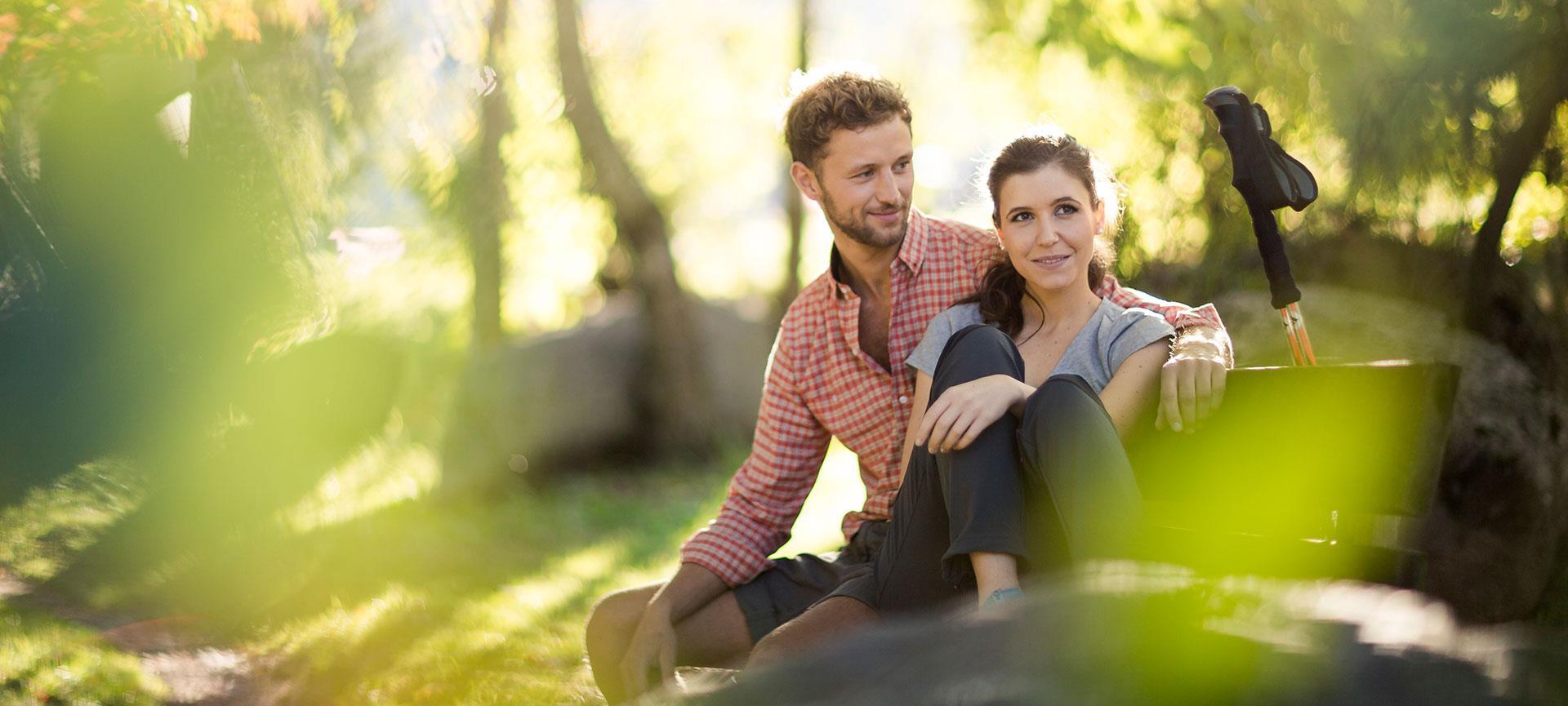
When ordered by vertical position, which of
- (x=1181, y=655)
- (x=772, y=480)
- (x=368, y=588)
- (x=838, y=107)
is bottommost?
(x=368, y=588)

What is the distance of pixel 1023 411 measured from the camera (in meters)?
2.21

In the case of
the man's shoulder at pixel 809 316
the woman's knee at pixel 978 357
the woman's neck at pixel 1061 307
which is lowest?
the woman's knee at pixel 978 357

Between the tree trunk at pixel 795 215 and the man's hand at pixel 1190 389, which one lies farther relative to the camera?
the tree trunk at pixel 795 215

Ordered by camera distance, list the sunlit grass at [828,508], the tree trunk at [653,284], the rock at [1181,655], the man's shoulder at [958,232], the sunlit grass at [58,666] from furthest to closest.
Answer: the tree trunk at [653,284]
the sunlit grass at [828,508]
the man's shoulder at [958,232]
the sunlit grass at [58,666]
the rock at [1181,655]

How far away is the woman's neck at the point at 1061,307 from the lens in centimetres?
A: 282

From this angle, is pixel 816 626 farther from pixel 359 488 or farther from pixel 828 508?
pixel 828 508

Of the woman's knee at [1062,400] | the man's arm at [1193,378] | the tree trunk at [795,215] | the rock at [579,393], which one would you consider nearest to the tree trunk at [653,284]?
the rock at [579,393]

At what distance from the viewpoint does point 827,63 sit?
129 inches

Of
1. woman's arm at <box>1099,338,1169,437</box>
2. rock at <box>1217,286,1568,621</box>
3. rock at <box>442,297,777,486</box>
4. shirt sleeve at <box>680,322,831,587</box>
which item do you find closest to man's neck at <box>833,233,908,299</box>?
shirt sleeve at <box>680,322,831,587</box>

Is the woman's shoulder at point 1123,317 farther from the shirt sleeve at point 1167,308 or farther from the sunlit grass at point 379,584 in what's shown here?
the sunlit grass at point 379,584

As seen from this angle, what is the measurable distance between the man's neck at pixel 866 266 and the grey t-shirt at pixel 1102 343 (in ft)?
1.08

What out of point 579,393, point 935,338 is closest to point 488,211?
point 579,393

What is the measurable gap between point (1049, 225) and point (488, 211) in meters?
8.85

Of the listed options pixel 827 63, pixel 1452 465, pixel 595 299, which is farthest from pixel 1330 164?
pixel 595 299
